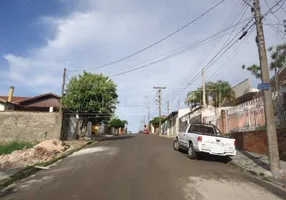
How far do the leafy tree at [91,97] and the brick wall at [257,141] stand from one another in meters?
14.2

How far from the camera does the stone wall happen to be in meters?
28.0

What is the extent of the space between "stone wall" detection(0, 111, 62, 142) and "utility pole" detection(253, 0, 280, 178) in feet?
66.8

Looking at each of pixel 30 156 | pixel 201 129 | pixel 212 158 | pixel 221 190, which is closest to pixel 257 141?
pixel 212 158

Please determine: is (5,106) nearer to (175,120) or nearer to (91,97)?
(91,97)

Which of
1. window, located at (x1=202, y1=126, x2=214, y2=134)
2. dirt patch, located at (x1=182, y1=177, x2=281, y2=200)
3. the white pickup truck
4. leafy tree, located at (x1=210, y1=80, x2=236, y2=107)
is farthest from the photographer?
leafy tree, located at (x1=210, y1=80, x2=236, y2=107)

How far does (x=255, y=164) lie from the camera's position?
13914 millimetres

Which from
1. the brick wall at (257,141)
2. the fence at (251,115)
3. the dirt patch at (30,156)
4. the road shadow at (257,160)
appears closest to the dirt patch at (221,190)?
the road shadow at (257,160)

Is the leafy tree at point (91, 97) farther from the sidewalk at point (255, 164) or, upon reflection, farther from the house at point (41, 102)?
the sidewalk at point (255, 164)

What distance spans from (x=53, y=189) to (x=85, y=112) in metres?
21.2

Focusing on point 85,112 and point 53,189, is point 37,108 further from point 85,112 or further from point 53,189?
point 53,189

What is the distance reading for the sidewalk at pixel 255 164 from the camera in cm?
1152

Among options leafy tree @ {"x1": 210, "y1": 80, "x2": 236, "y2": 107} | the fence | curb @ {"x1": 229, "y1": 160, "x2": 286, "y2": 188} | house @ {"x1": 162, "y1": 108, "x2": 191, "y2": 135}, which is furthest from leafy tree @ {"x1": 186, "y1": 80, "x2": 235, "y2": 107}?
curb @ {"x1": 229, "y1": 160, "x2": 286, "y2": 188}

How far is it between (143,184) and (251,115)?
12.0 meters

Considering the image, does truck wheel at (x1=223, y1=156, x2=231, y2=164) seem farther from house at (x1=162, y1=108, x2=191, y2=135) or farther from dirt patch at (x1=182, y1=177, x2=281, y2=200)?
house at (x1=162, y1=108, x2=191, y2=135)
